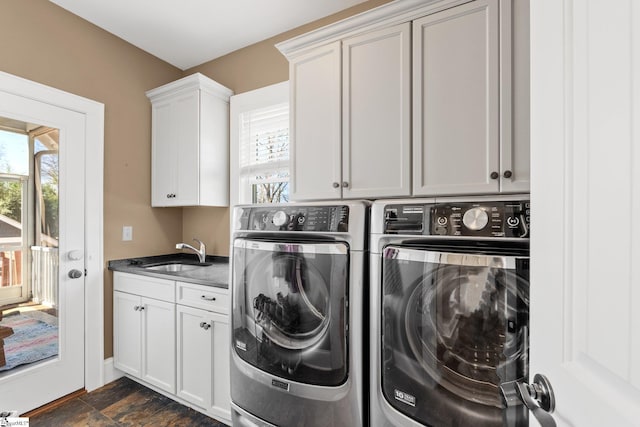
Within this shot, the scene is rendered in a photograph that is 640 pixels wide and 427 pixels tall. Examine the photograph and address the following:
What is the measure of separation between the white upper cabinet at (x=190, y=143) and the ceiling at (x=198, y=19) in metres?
0.37

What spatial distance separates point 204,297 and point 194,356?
1.30 ft

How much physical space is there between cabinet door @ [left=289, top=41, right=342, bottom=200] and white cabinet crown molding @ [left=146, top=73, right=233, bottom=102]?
0.94 metres

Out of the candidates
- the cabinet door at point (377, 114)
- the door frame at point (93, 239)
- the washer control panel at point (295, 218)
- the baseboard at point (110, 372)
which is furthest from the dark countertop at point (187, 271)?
the cabinet door at point (377, 114)

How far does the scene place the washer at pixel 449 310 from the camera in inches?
37.7

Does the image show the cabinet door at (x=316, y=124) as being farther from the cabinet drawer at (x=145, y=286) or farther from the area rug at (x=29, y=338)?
the area rug at (x=29, y=338)

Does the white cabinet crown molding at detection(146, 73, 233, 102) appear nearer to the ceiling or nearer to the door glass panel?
the ceiling

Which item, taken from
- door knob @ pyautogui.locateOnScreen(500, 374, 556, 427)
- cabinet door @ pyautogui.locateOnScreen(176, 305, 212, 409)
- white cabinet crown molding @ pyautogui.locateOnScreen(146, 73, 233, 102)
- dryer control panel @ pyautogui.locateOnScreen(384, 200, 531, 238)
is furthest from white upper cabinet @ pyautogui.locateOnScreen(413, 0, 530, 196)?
white cabinet crown molding @ pyautogui.locateOnScreen(146, 73, 233, 102)

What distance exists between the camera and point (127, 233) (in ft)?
8.48

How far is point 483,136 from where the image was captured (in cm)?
137

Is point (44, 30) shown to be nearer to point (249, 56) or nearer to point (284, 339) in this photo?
point (249, 56)

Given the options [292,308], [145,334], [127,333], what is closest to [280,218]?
[292,308]

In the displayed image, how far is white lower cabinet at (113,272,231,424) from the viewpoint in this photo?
1.84 metres
